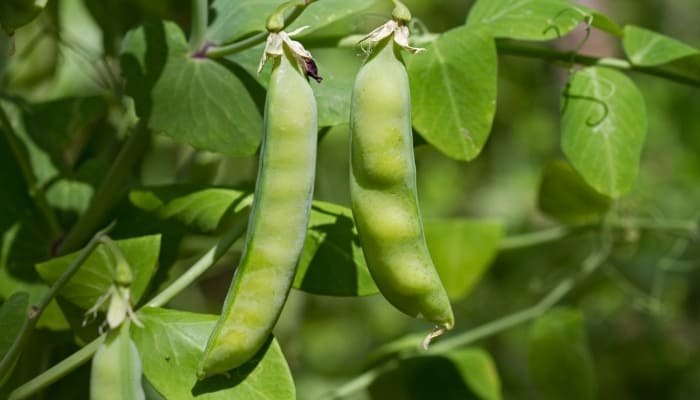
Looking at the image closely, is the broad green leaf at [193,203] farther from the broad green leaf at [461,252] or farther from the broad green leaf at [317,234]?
the broad green leaf at [461,252]

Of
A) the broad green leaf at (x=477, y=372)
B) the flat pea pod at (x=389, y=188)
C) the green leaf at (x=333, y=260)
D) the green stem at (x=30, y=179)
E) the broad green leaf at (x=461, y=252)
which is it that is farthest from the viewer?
the broad green leaf at (x=461, y=252)

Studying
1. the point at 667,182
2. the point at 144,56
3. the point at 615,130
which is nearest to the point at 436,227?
the point at 615,130

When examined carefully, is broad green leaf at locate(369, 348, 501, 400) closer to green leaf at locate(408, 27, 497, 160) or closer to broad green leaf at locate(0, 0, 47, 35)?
green leaf at locate(408, 27, 497, 160)

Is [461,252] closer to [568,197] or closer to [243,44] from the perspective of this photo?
[568,197]

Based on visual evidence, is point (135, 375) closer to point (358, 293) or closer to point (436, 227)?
point (358, 293)

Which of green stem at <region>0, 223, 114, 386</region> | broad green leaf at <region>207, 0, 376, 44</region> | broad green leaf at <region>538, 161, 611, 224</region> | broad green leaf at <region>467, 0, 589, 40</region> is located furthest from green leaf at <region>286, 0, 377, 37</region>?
broad green leaf at <region>538, 161, 611, 224</region>

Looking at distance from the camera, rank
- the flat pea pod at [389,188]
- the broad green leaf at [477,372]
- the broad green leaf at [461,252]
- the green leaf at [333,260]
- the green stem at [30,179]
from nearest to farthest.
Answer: the flat pea pod at [389,188] → the green leaf at [333,260] → the green stem at [30,179] → the broad green leaf at [477,372] → the broad green leaf at [461,252]

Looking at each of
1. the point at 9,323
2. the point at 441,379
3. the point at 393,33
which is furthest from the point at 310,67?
the point at 441,379

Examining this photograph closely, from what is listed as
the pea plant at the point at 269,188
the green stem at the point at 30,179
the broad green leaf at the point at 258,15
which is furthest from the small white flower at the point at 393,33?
the green stem at the point at 30,179
